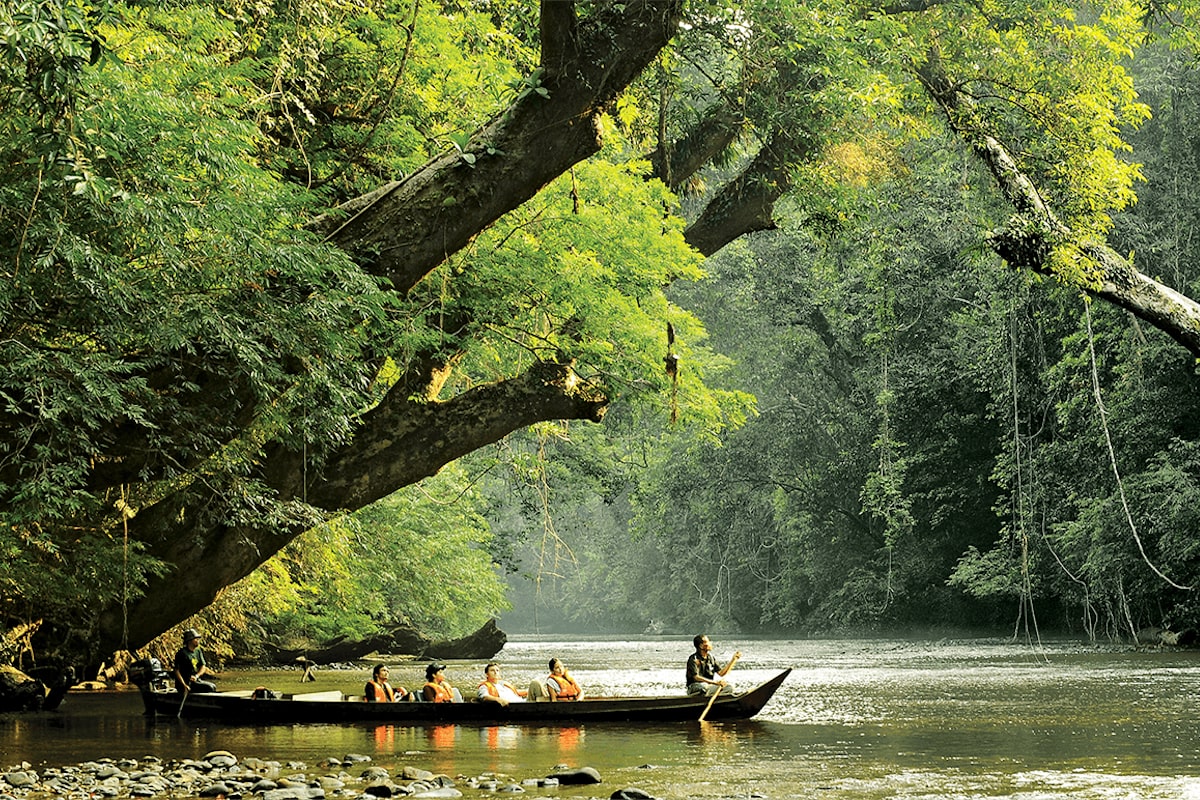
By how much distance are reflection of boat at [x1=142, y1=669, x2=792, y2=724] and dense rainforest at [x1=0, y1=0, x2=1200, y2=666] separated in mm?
1120

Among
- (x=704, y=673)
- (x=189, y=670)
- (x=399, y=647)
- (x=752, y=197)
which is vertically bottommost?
(x=704, y=673)

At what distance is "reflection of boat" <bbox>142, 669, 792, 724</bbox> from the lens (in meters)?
13.8

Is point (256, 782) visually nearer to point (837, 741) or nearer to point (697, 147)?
point (837, 741)

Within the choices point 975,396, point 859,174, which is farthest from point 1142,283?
point 975,396

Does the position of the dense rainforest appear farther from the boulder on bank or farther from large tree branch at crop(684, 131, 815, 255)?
the boulder on bank

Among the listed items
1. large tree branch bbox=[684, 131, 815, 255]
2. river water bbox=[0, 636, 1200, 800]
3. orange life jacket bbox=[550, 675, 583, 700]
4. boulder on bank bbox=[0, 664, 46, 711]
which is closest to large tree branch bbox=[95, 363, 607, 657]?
river water bbox=[0, 636, 1200, 800]

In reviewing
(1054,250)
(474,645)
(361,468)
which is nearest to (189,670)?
(361,468)

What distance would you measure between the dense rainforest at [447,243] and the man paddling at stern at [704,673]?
6.43 ft

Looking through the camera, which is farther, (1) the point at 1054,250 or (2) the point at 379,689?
(2) the point at 379,689

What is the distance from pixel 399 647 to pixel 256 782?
87.6 feet

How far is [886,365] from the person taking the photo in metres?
34.6

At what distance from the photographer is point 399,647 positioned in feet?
116

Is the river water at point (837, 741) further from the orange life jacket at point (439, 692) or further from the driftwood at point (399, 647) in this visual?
the driftwood at point (399, 647)

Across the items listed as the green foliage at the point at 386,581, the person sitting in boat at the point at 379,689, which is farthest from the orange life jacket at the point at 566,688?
the green foliage at the point at 386,581
